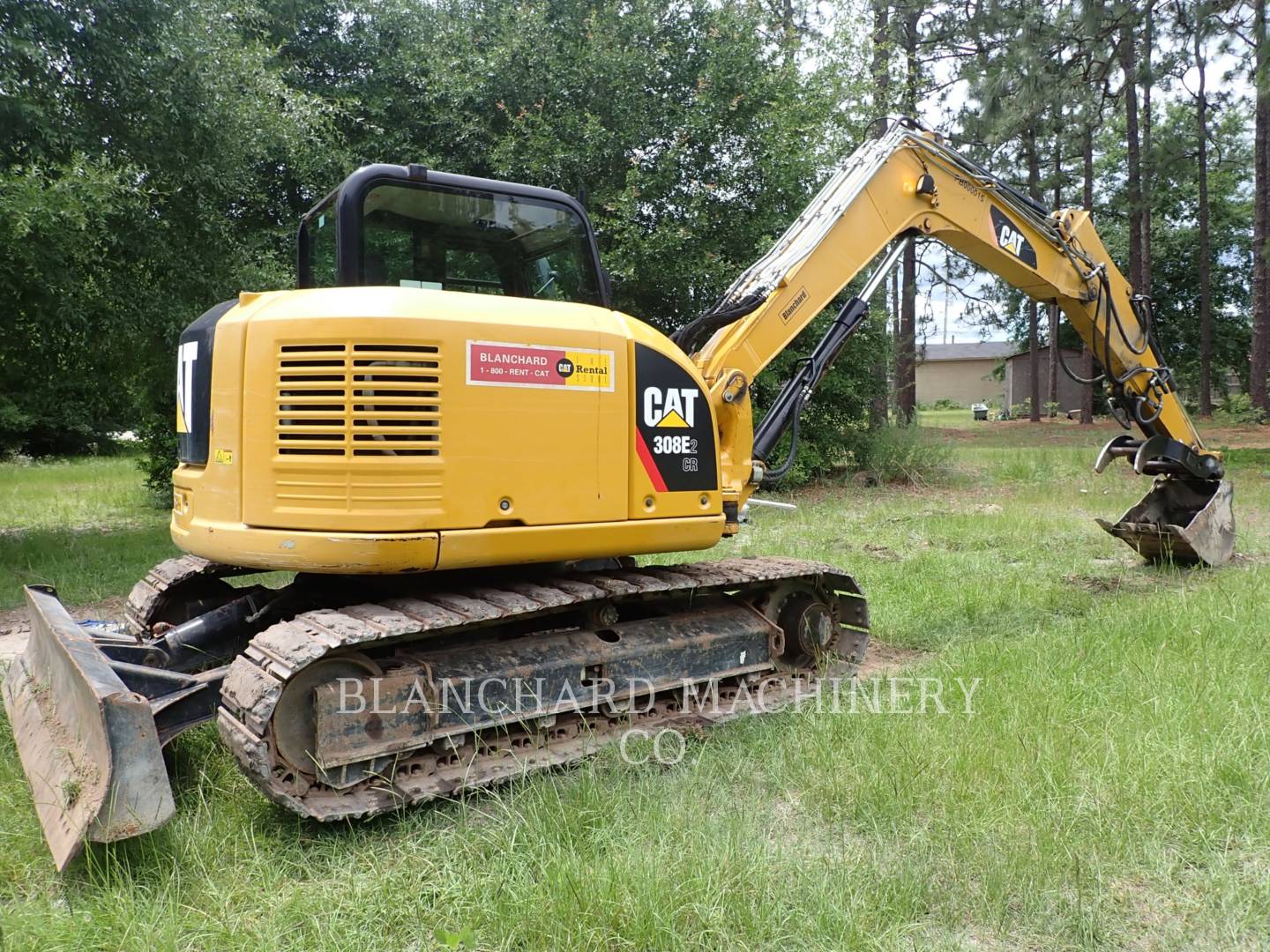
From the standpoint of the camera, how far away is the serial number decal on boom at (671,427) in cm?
414

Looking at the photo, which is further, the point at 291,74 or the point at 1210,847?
the point at 291,74

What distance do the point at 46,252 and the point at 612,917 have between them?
7563 mm

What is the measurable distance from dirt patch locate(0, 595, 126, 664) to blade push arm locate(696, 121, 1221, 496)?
15.0 ft

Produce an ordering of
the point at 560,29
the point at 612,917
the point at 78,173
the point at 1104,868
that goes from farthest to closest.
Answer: the point at 560,29 < the point at 78,173 < the point at 1104,868 < the point at 612,917

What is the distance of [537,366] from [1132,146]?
74.3 ft

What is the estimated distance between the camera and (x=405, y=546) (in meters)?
3.50

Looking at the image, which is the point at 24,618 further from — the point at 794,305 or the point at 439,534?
the point at 794,305

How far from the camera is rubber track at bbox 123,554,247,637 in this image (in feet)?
15.3

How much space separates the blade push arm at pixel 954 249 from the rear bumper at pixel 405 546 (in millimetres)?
1031

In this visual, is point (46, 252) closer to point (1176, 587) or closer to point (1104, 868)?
point (1104, 868)

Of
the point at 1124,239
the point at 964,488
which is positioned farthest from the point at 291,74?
the point at 1124,239

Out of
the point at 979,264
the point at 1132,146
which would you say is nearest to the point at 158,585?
the point at 979,264

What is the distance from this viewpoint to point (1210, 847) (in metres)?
3.02

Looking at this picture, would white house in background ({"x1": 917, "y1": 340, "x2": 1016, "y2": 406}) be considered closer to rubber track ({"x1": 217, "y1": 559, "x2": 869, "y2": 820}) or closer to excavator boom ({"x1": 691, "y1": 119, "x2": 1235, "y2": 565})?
excavator boom ({"x1": 691, "y1": 119, "x2": 1235, "y2": 565})
